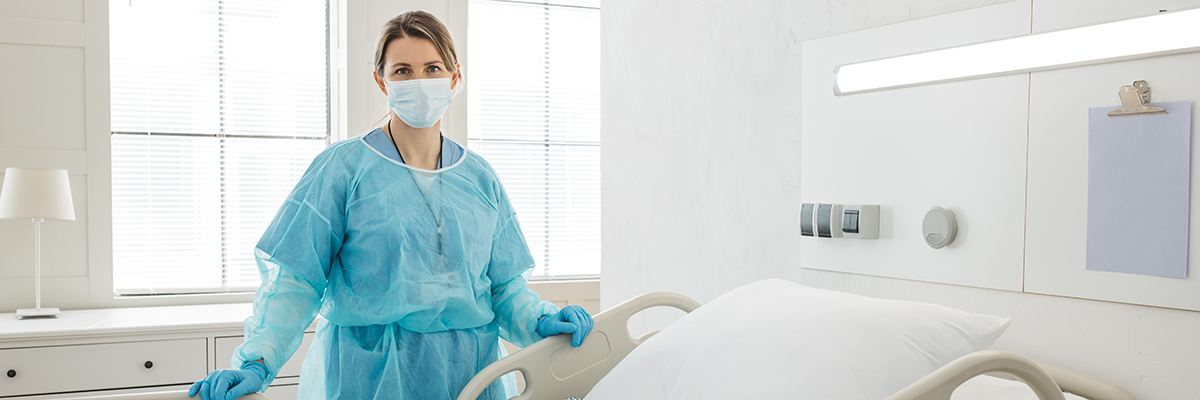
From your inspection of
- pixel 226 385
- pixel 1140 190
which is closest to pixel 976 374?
pixel 1140 190

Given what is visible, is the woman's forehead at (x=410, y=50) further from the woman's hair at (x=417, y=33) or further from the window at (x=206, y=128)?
the window at (x=206, y=128)

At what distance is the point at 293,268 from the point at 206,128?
197 centimetres

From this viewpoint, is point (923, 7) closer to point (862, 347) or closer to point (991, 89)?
point (991, 89)

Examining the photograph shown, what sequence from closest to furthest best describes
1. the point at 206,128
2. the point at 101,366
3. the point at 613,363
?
the point at 613,363 → the point at 101,366 → the point at 206,128

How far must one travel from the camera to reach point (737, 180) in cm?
165

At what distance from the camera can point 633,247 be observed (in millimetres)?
2051

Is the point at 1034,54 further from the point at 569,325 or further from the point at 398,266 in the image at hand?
the point at 398,266

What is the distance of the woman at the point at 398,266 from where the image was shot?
120cm

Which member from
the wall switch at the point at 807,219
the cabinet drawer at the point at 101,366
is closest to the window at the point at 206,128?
the cabinet drawer at the point at 101,366

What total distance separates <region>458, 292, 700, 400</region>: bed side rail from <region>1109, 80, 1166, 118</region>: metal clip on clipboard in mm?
802

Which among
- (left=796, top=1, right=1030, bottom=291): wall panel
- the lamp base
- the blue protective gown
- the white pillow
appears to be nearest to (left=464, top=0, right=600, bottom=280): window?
the lamp base

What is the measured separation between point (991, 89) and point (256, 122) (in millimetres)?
2670

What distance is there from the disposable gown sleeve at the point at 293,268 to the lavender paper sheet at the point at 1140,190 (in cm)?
123

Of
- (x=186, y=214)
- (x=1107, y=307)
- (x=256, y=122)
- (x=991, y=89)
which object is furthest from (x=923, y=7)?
(x=186, y=214)
